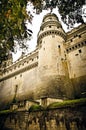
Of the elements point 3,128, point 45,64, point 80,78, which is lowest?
point 3,128

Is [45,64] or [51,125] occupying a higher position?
[45,64]

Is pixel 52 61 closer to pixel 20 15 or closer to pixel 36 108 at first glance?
pixel 36 108

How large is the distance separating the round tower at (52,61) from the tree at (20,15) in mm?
10419

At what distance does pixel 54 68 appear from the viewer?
19.2 m

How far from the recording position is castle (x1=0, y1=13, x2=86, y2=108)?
17.9m

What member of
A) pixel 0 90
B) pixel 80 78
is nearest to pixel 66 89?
pixel 80 78

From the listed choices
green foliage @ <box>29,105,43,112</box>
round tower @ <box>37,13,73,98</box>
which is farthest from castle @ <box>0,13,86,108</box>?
green foliage @ <box>29,105,43,112</box>

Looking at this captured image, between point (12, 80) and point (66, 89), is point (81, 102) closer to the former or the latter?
point (66, 89)

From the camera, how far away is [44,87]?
18.1 m

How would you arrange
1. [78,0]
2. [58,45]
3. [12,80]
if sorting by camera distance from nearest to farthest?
[78,0] → [58,45] → [12,80]

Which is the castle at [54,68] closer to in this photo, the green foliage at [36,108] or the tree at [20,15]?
the green foliage at [36,108]

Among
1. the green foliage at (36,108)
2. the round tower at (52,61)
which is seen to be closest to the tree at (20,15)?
the green foliage at (36,108)

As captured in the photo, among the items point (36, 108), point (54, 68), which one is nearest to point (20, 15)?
point (36, 108)

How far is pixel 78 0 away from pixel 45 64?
14160 millimetres
